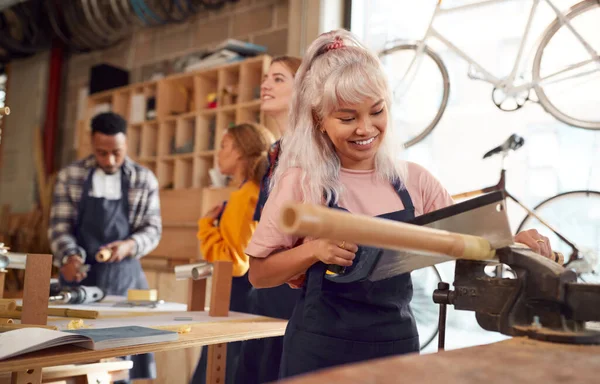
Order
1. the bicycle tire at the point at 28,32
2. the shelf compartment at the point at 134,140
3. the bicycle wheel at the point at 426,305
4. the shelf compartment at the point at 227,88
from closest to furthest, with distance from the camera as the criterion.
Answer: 1. the bicycle wheel at the point at 426,305
2. the shelf compartment at the point at 227,88
3. the shelf compartment at the point at 134,140
4. the bicycle tire at the point at 28,32

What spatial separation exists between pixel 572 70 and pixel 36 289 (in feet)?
8.60

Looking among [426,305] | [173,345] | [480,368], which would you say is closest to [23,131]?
[426,305]

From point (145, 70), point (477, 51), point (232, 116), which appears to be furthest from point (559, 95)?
point (145, 70)

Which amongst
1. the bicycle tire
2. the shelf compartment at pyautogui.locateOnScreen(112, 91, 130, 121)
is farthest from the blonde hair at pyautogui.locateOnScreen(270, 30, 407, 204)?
the bicycle tire

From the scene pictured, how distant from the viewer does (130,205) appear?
130 inches

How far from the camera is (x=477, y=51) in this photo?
339cm

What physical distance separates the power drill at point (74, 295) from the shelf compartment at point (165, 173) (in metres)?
2.66

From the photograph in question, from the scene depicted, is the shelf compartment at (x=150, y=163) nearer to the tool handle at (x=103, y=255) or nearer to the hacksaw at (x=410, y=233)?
the tool handle at (x=103, y=255)

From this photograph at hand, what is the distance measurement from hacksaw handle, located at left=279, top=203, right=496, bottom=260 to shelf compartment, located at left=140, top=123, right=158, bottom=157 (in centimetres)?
460

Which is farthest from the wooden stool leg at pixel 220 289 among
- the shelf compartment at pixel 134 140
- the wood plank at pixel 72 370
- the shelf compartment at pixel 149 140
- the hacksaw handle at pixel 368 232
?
the shelf compartment at pixel 134 140

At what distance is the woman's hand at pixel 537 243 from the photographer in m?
1.24

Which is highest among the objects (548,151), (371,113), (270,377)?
(548,151)

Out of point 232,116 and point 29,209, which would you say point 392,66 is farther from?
point 29,209

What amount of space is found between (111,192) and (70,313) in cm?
143
